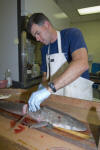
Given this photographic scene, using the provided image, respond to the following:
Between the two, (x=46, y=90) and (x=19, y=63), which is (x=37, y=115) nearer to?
(x=46, y=90)

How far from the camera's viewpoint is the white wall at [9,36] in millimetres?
1209

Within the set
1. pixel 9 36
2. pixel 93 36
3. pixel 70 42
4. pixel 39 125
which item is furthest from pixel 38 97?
pixel 93 36

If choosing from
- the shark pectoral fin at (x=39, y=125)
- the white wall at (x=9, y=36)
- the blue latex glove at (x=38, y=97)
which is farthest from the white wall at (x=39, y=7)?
the shark pectoral fin at (x=39, y=125)

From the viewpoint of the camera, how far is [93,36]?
9.08 ft

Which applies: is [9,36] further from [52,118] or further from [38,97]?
[52,118]

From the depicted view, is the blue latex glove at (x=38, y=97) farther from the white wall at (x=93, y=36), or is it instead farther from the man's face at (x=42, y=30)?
the white wall at (x=93, y=36)

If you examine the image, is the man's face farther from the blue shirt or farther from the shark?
the shark

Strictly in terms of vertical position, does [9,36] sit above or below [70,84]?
above

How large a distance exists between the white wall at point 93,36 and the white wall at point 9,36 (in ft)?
7.03

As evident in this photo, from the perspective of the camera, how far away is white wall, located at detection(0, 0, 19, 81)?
1.21m

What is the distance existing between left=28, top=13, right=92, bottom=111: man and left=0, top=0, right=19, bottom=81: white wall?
41 cm

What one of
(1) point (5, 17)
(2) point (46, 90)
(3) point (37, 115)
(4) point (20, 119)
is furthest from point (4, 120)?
(1) point (5, 17)

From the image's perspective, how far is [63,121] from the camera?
694mm

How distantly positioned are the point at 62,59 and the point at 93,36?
2.27 metres
